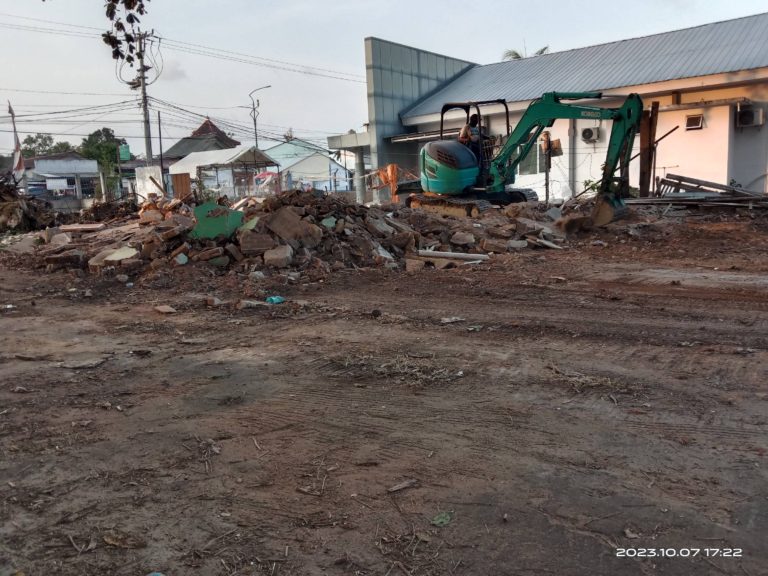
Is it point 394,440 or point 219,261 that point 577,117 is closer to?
point 219,261

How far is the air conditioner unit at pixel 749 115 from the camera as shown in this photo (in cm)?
2000

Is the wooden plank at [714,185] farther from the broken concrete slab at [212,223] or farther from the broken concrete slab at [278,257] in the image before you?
the broken concrete slab at [212,223]

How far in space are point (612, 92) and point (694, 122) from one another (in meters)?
3.15

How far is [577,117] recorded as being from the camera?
559 inches

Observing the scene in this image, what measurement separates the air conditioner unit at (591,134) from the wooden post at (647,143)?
18.3ft

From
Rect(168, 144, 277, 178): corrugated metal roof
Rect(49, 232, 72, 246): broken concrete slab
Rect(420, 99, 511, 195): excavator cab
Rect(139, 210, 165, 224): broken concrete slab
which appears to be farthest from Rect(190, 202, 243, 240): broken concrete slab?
Rect(168, 144, 277, 178): corrugated metal roof

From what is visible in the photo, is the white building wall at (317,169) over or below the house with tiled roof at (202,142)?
below

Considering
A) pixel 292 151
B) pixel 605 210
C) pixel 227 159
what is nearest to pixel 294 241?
pixel 605 210

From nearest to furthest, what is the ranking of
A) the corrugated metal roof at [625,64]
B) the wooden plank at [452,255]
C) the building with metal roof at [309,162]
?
the wooden plank at [452,255] → the corrugated metal roof at [625,64] → the building with metal roof at [309,162]

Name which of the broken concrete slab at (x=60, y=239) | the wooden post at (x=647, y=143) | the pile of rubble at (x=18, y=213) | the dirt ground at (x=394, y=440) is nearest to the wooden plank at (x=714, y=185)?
the wooden post at (x=647, y=143)

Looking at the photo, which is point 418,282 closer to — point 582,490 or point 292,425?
point 292,425

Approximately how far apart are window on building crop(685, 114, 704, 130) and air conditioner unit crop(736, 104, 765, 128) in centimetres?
109

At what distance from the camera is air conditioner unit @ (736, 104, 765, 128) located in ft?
65.6

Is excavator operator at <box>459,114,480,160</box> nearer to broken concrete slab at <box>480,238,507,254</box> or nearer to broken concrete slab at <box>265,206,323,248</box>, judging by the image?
broken concrete slab at <box>480,238,507,254</box>
